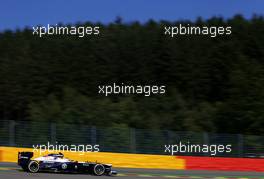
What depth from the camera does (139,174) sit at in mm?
19922

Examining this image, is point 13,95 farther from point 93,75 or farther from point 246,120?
point 246,120

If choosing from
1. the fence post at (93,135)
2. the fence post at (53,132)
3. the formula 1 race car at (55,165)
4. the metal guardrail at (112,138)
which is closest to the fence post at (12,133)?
the metal guardrail at (112,138)

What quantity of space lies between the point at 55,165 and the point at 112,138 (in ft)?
22.9

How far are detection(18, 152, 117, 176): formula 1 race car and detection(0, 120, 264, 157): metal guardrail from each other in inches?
237

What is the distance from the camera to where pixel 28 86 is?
146 ft

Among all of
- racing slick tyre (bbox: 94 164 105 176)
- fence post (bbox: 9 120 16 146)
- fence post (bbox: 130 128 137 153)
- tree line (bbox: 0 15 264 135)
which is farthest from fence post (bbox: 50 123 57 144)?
tree line (bbox: 0 15 264 135)

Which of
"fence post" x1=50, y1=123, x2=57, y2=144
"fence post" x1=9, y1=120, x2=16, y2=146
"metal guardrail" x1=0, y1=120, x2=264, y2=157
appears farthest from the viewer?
"fence post" x1=50, y1=123, x2=57, y2=144

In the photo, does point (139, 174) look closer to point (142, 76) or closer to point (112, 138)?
point (112, 138)

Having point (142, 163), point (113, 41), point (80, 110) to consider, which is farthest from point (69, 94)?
point (142, 163)

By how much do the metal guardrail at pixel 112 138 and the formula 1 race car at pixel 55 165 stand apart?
237 inches

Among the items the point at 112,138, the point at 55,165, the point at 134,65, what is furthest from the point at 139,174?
the point at 134,65

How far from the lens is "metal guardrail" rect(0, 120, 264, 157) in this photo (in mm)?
24500

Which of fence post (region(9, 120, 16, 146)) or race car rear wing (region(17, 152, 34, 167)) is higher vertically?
fence post (region(9, 120, 16, 146))

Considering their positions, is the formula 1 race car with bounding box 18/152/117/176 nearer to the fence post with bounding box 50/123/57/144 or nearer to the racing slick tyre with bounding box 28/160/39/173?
the racing slick tyre with bounding box 28/160/39/173
